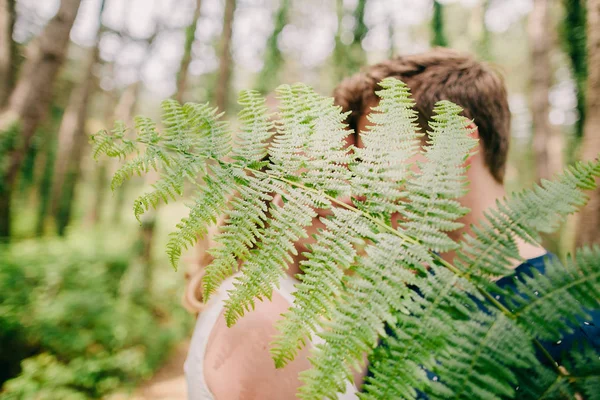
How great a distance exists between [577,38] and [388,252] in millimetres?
6384

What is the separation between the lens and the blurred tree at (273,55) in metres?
10.0

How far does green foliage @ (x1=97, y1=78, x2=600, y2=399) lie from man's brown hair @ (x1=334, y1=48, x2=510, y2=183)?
36.3 inches

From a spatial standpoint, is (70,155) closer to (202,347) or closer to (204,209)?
(202,347)

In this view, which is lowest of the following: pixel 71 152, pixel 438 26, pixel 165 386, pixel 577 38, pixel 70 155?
pixel 165 386

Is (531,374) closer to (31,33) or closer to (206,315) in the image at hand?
(206,315)

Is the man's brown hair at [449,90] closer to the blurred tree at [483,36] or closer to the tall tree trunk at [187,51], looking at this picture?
the blurred tree at [483,36]

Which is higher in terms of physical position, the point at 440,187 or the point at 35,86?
the point at 440,187

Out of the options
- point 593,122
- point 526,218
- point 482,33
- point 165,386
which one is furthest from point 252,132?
point 482,33

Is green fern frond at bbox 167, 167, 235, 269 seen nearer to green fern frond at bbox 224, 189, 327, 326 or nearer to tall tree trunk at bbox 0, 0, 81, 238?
green fern frond at bbox 224, 189, 327, 326

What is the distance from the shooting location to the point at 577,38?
4.80m

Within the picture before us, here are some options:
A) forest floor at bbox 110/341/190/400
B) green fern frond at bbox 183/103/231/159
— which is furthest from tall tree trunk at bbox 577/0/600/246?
forest floor at bbox 110/341/190/400

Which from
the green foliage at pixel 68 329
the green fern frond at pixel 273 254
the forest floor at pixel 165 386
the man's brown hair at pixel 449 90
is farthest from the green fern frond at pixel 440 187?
the forest floor at pixel 165 386

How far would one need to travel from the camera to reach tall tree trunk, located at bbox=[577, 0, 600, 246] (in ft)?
6.21

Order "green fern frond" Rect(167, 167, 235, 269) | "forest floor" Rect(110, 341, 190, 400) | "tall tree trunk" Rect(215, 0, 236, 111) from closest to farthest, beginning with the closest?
1. "green fern frond" Rect(167, 167, 235, 269)
2. "forest floor" Rect(110, 341, 190, 400)
3. "tall tree trunk" Rect(215, 0, 236, 111)
